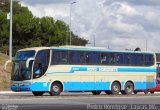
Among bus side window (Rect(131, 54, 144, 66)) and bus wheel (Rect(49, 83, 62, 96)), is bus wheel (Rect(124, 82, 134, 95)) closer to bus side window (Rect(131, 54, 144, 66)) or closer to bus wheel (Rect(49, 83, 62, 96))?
bus side window (Rect(131, 54, 144, 66))

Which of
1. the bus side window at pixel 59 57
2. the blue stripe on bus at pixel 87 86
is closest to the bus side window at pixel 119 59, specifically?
the blue stripe on bus at pixel 87 86

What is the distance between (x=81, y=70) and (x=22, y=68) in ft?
13.6

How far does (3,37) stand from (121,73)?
47.7 m

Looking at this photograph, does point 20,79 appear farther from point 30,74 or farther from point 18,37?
point 18,37

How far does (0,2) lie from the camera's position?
3949 inches

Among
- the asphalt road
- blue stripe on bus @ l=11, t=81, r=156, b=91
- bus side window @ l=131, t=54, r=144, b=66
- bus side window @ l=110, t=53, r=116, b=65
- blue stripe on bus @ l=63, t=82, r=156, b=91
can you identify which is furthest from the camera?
bus side window @ l=131, t=54, r=144, b=66

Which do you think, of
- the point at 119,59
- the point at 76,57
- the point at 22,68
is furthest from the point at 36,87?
the point at 119,59

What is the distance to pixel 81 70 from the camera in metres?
35.3

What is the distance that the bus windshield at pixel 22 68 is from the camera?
33594mm

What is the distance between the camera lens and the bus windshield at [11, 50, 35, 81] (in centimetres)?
3359

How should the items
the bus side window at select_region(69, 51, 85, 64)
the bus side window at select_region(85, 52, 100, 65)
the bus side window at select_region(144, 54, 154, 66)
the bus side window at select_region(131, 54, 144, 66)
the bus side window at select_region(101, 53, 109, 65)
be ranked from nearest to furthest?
the bus side window at select_region(69, 51, 85, 64), the bus side window at select_region(85, 52, 100, 65), the bus side window at select_region(101, 53, 109, 65), the bus side window at select_region(131, 54, 144, 66), the bus side window at select_region(144, 54, 154, 66)

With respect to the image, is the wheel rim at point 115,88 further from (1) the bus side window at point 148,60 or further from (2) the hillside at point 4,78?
(2) the hillside at point 4,78

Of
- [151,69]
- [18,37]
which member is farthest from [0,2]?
[151,69]

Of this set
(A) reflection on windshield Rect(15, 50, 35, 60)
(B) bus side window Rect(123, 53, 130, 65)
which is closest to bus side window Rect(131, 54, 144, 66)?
(B) bus side window Rect(123, 53, 130, 65)
